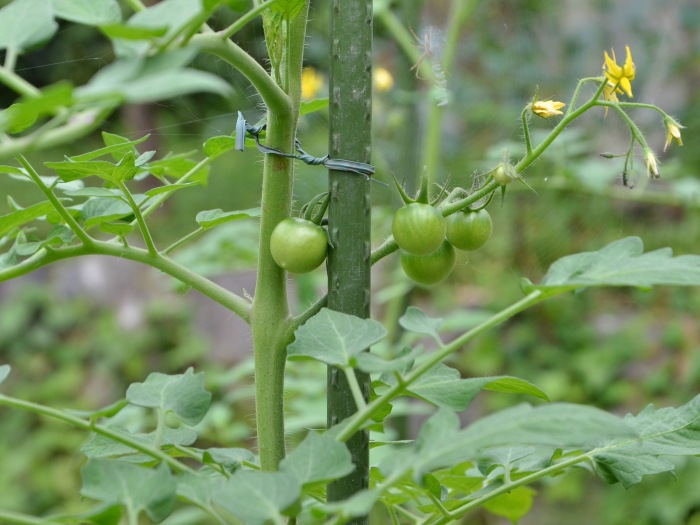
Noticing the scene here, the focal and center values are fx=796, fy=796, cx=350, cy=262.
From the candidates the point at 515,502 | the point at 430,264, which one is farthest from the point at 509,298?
the point at 430,264

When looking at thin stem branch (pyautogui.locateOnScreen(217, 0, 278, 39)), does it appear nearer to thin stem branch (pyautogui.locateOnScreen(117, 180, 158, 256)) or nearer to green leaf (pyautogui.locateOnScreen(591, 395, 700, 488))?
thin stem branch (pyautogui.locateOnScreen(117, 180, 158, 256))

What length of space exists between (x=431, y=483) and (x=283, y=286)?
5.6 inches

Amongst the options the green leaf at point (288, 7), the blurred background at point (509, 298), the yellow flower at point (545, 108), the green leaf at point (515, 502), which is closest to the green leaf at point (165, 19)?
the green leaf at point (288, 7)

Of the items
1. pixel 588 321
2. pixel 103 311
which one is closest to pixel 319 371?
pixel 588 321

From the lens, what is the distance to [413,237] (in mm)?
427

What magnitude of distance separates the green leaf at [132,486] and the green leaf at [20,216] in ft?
0.51

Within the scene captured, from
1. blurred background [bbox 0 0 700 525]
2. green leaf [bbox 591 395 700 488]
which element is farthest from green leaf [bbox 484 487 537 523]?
blurred background [bbox 0 0 700 525]

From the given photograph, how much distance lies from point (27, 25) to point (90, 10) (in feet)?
0.08

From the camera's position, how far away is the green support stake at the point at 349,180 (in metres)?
0.45

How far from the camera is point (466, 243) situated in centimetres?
46

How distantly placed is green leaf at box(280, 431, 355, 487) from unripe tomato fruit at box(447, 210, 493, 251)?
0.56 feet

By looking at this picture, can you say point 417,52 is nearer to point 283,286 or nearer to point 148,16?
point 283,286

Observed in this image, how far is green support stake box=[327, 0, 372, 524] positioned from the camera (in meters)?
0.45

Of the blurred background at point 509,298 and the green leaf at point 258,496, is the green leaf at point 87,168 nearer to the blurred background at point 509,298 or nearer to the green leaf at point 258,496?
the green leaf at point 258,496
